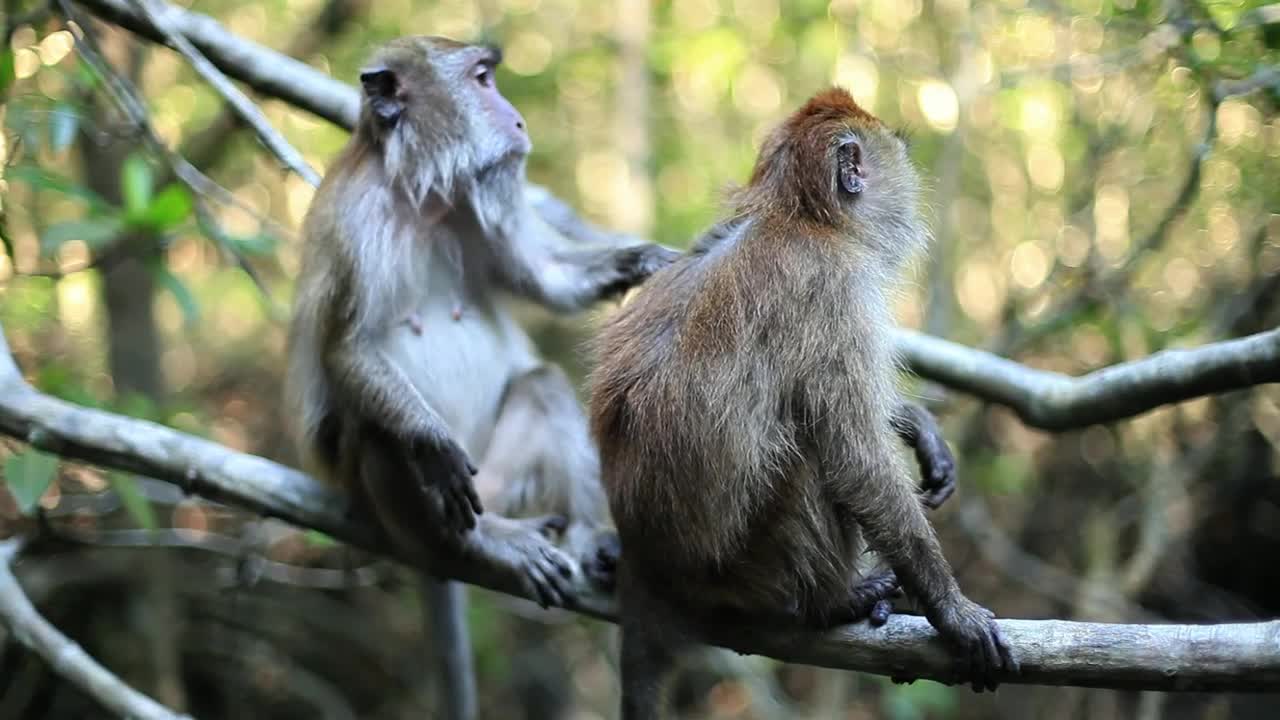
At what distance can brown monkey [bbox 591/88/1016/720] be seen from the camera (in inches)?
120

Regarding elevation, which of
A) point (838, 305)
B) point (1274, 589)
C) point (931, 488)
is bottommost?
point (931, 488)

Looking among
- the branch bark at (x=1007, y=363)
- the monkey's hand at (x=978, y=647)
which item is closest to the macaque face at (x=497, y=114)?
the branch bark at (x=1007, y=363)

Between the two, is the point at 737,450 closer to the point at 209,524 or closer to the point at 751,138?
the point at 751,138

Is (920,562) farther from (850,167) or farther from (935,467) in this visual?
(850,167)

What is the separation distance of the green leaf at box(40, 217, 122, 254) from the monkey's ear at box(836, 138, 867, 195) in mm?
2970

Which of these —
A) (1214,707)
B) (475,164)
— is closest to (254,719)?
(475,164)

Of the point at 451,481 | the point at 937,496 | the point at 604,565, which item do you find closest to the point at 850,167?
the point at 937,496

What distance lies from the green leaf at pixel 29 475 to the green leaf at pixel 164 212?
1.05 metres

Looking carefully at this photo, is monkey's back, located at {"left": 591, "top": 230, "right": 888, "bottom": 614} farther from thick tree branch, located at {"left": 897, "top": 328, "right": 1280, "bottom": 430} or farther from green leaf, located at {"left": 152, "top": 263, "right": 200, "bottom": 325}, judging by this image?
green leaf, located at {"left": 152, "top": 263, "right": 200, "bottom": 325}

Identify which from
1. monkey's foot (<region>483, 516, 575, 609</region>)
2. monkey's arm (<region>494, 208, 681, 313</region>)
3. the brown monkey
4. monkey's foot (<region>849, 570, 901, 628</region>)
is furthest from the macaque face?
monkey's foot (<region>849, 570, 901, 628</region>)

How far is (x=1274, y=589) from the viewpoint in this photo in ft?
26.7

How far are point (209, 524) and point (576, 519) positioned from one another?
5.57 m

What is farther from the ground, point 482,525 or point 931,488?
point 931,488

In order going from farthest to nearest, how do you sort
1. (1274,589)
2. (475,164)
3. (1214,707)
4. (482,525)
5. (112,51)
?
(1274,589) < (112,51) < (1214,707) < (475,164) < (482,525)
